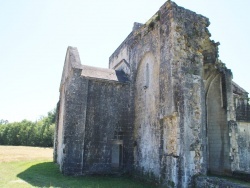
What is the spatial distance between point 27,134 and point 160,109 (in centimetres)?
4891

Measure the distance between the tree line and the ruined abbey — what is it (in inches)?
1498

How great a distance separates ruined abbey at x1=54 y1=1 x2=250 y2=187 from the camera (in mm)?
9859

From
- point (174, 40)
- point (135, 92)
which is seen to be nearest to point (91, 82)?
point (135, 92)

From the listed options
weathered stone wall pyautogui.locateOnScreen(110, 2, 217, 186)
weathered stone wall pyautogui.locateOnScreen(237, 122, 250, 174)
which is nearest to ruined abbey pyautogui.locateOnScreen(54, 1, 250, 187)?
weathered stone wall pyautogui.locateOnScreen(110, 2, 217, 186)

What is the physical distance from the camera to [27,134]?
53344 millimetres

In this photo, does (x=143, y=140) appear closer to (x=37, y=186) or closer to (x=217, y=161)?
(x=217, y=161)

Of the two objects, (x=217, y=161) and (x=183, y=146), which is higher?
(x=183, y=146)

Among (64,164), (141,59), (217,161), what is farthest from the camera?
(141,59)

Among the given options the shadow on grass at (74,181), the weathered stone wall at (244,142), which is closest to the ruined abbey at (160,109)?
the shadow on grass at (74,181)

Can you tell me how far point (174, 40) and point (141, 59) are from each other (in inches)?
147

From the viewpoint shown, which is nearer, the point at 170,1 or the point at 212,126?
the point at 170,1

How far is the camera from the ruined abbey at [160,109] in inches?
388

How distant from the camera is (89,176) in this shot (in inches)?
507

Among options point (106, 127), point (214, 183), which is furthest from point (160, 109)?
point (106, 127)
